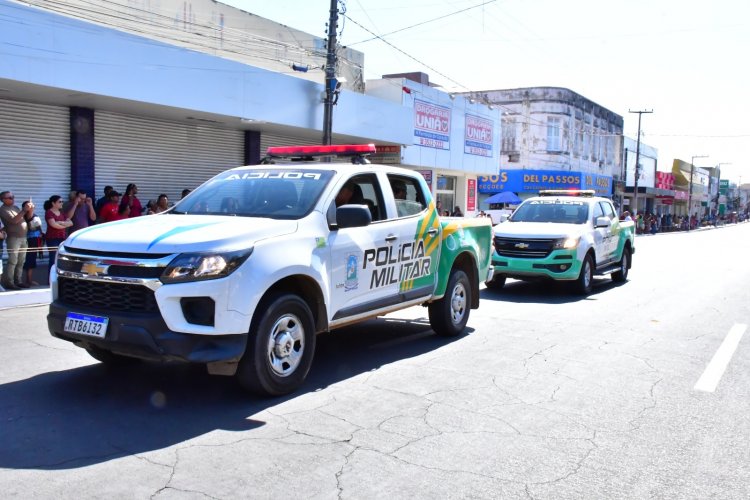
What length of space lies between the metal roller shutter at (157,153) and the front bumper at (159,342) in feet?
38.6

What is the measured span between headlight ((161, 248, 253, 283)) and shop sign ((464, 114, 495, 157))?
2512 cm

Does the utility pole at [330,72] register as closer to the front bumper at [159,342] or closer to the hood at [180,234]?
the hood at [180,234]

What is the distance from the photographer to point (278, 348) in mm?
5512

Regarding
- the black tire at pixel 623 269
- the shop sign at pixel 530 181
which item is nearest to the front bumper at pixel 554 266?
the black tire at pixel 623 269

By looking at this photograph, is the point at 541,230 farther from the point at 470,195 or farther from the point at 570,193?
the point at 470,195

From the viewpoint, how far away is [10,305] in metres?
10.4

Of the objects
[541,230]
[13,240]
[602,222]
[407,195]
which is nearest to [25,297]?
[13,240]

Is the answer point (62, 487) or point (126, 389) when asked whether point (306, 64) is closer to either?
point (126, 389)

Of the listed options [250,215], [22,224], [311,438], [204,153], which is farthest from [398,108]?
[311,438]

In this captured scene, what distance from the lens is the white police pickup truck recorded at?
4.95m

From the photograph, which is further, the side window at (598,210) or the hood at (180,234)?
the side window at (598,210)

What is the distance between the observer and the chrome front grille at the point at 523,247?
12203 millimetres

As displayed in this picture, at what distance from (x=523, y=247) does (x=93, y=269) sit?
875 centimetres

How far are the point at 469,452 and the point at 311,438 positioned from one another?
3.61 ft
